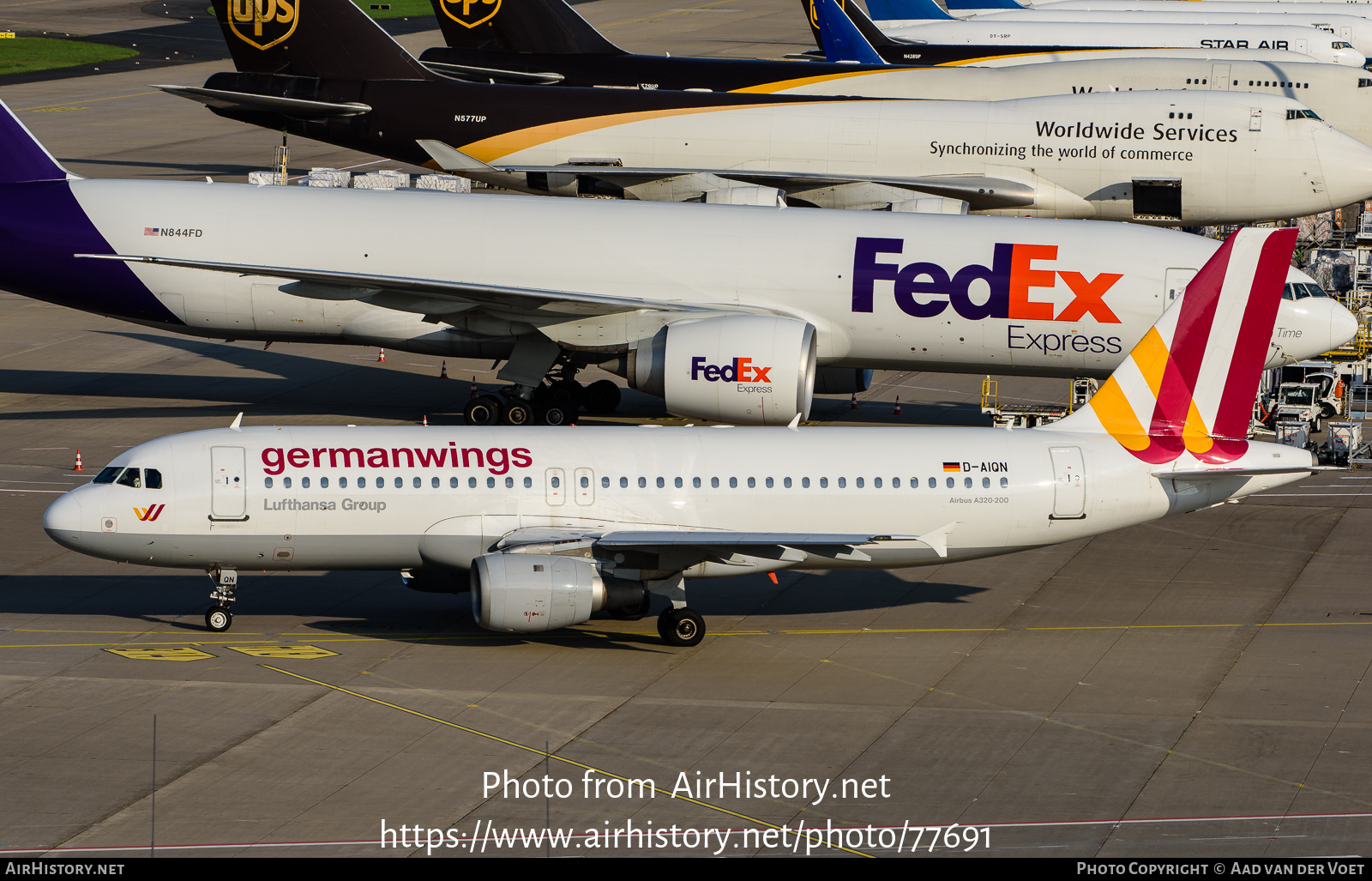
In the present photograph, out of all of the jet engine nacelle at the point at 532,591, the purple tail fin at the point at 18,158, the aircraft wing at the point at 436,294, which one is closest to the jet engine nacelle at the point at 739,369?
the aircraft wing at the point at 436,294

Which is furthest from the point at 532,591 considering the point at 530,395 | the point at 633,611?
the point at 530,395

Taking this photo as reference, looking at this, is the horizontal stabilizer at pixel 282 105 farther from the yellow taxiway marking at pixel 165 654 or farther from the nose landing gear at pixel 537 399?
the yellow taxiway marking at pixel 165 654

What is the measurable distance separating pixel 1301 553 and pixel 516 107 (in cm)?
2832

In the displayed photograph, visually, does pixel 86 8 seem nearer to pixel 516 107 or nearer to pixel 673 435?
pixel 516 107

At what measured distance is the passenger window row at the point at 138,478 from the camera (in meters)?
26.5

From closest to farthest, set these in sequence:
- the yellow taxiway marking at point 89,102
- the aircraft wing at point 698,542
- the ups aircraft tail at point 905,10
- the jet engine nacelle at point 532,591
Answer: the jet engine nacelle at point 532,591 < the aircraft wing at point 698,542 < the yellow taxiway marking at point 89,102 < the ups aircraft tail at point 905,10

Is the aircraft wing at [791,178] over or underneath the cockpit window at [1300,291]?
over

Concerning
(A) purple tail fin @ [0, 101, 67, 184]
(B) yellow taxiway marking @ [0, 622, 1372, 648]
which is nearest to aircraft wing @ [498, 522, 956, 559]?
(B) yellow taxiway marking @ [0, 622, 1372, 648]

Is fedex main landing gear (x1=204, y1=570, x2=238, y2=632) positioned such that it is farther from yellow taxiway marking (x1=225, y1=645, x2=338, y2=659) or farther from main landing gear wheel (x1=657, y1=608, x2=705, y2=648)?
main landing gear wheel (x1=657, y1=608, x2=705, y2=648)

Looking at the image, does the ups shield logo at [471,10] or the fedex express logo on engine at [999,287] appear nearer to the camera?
the fedex express logo on engine at [999,287]

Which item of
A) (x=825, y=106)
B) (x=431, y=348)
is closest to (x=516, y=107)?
(x=825, y=106)

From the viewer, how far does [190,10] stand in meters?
122

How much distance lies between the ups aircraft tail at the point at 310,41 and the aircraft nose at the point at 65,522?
90.7 feet

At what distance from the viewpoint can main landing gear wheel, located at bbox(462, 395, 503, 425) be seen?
38.8 metres
